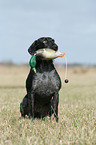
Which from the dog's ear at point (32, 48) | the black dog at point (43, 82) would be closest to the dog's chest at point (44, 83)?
the black dog at point (43, 82)

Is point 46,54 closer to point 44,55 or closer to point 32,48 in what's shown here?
point 44,55

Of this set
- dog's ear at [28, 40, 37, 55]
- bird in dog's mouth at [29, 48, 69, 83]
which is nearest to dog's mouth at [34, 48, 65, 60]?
bird in dog's mouth at [29, 48, 69, 83]

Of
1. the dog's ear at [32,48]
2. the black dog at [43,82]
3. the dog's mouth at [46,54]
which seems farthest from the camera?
the dog's ear at [32,48]

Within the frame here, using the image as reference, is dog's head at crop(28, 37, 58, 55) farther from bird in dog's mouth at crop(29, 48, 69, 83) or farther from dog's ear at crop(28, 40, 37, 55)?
bird in dog's mouth at crop(29, 48, 69, 83)

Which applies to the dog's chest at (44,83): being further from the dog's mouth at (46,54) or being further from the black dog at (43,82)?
the dog's mouth at (46,54)

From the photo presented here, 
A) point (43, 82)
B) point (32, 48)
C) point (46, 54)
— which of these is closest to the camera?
point (46, 54)

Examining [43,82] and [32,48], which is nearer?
[43,82]

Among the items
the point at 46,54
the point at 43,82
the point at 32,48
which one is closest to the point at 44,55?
the point at 46,54

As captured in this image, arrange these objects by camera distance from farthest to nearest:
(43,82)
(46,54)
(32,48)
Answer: (32,48), (43,82), (46,54)

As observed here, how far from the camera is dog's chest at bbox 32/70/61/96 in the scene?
3830mm

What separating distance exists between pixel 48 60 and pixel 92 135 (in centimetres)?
170

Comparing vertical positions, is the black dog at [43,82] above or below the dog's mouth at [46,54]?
below

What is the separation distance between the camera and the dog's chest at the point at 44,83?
151 inches

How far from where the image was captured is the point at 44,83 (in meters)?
3.83
